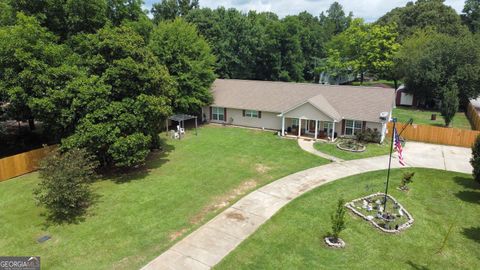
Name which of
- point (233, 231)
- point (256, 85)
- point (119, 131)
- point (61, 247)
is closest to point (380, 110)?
point (256, 85)

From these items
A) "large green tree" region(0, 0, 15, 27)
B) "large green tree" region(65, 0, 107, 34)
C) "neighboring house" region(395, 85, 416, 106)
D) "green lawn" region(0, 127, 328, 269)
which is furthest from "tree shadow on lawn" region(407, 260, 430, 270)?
"neighboring house" region(395, 85, 416, 106)

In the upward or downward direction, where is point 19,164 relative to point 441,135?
downward

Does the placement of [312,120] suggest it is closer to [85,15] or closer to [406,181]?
[406,181]

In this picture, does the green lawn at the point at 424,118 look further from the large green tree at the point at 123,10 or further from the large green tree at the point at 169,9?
the large green tree at the point at 169,9

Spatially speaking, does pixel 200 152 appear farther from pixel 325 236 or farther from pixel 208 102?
pixel 325 236

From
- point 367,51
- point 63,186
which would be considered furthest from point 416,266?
point 367,51

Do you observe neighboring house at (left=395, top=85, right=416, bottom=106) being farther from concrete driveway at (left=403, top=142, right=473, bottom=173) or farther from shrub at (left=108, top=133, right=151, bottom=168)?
shrub at (left=108, top=133, right=151, bottom=168)
